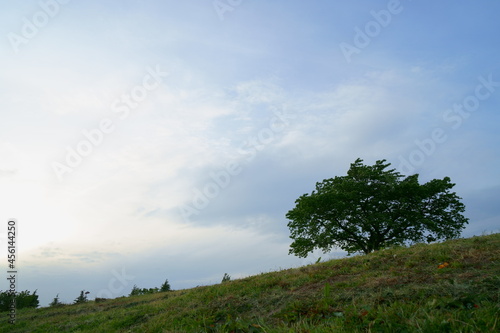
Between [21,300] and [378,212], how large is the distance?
35431 millimetres

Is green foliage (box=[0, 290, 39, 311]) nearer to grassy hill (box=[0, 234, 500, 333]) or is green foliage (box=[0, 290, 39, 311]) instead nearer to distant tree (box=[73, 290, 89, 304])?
distant tree (box=[73, 290, 89, 304])

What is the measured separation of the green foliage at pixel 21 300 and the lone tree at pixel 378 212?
26.7 metres

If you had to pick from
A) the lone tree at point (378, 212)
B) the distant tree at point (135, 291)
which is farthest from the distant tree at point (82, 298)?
the lone tree at point (378, 212)

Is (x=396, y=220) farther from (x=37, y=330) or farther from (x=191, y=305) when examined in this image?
(x=37, y=330)

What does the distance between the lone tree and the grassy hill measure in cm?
1640

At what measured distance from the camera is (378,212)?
2736cm

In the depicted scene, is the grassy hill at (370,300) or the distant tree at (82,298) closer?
the grassy hill at (370,300)

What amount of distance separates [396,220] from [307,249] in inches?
344

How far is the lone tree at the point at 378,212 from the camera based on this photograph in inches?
1059

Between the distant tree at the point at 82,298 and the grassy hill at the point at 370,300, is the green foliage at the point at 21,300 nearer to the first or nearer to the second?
the distant tree at the point at 82,298

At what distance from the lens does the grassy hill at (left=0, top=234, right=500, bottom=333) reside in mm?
4691

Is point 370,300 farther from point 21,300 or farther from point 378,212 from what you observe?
point 21,300

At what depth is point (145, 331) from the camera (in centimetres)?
860

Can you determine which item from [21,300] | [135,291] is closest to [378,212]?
[135,291]
